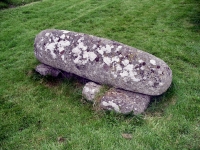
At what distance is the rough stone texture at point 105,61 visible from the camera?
6.25 metres

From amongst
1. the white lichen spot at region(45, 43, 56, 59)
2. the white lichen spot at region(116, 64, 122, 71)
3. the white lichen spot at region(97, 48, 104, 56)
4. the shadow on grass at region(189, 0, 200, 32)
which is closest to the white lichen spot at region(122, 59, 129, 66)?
the white lichen spot at region(116, 64, 122, 71)

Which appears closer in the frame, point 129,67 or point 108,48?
point 129,67

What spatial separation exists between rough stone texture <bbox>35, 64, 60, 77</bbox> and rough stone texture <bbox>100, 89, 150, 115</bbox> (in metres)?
1.97

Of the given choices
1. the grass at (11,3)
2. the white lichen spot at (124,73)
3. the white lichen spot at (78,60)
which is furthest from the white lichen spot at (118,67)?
the grass at (11,3)

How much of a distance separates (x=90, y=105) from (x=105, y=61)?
1.21 m

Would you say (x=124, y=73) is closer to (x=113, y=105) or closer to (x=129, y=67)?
(x=129, y=67)

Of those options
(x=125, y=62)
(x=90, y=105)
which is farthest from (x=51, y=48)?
(x=125, y=62)

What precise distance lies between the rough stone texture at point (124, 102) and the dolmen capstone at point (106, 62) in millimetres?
136

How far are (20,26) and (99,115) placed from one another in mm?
7518

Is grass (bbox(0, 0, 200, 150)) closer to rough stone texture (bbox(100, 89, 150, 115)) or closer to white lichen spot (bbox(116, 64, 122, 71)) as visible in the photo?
rough stone texture (bbox(100, 89, 150, 115))

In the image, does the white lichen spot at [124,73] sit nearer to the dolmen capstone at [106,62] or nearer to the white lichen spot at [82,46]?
the dolmen capstone at [106,62]

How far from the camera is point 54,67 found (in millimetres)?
7469

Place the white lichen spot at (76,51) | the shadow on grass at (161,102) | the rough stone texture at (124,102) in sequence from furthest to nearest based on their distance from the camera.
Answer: the white lichen spot at (76,51) → the shadow on grass at (161,102) → the rough stone texture at (124,102)

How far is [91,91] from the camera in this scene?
6.54 meters
